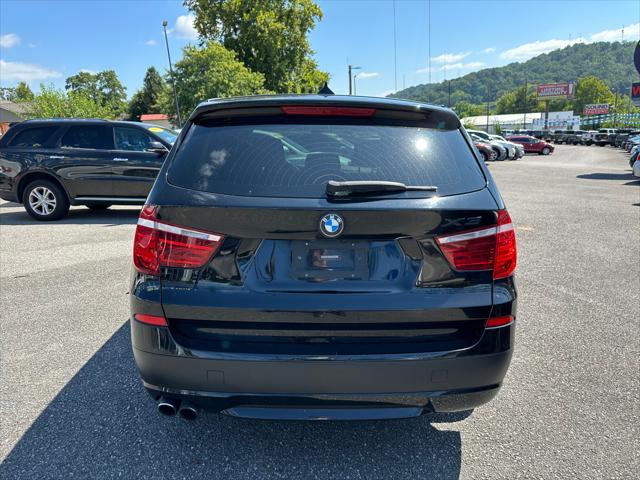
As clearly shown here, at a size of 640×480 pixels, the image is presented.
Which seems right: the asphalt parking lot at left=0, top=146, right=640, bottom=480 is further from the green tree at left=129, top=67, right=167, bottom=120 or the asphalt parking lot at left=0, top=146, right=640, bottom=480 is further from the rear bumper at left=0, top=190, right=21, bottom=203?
the green tree at left=129, top=67, right=167, bottom=120

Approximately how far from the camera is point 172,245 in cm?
210

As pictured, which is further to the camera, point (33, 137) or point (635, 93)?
point (635, 93)

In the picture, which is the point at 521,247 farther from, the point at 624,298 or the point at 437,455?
the point at 437,455

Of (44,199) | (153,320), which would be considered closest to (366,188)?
(153,320)

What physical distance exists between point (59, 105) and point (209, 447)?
32592 mm

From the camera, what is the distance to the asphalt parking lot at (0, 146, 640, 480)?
2434 millimetres

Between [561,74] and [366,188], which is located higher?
[561,74]

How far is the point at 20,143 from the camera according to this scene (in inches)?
366

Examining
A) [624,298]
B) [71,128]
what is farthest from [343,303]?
[71,128]

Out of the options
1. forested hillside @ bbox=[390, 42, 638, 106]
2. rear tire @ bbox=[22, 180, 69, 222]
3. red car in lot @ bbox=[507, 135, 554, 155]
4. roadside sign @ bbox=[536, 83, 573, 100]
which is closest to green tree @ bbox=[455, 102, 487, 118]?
forested hillside @ bbox=[390, 42, 638, 106]

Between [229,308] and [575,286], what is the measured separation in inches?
179

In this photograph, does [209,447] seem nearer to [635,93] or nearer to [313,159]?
[313,159]

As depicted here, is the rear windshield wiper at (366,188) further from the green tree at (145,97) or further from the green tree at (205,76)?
the green tree at (145,97)

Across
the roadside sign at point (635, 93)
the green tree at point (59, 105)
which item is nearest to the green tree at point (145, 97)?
the green tree at point (59, 105)
